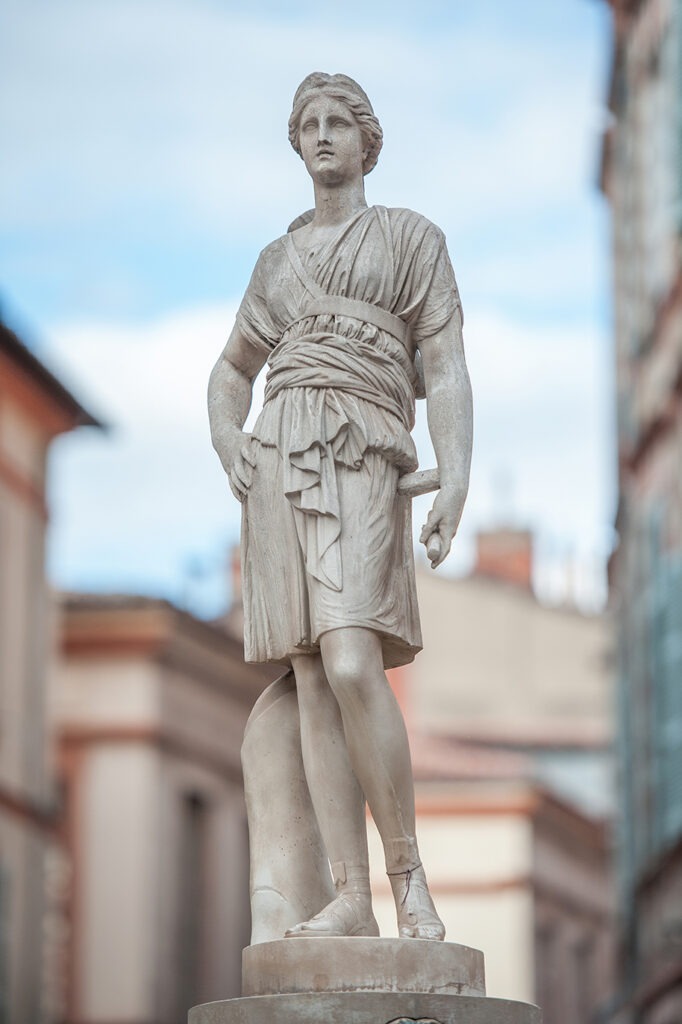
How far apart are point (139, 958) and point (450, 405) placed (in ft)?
86.1

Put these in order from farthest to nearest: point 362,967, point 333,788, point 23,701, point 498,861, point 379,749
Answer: point 498,861 < point 23,701 < point 333,788 < point 379,749 < point 362,967

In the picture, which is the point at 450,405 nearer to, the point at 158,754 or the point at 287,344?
the point at 287,344

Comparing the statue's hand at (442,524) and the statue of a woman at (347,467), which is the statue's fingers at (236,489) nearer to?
the statue of a woman at (347,467)

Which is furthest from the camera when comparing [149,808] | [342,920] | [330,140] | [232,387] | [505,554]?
[505,554]

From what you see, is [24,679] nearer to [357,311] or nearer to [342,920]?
[357,311]

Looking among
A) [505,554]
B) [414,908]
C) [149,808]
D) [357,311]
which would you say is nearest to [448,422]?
[357,311]

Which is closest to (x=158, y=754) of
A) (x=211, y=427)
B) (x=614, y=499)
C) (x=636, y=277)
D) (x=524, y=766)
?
(x=614, y=499)

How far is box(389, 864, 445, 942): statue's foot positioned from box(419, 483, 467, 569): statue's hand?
1.05m

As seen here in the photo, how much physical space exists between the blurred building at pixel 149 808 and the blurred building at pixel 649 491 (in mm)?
5885

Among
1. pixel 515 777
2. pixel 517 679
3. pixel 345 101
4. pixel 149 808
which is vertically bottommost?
pixel 345 101

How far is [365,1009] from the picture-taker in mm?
7965

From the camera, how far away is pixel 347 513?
8.55 m

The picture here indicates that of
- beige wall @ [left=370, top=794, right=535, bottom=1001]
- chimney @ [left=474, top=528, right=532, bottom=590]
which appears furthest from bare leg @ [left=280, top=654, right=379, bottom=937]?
chimney @ [left=474, top=528, right=532, bottom=590]

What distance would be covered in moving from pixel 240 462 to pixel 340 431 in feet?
1.31
